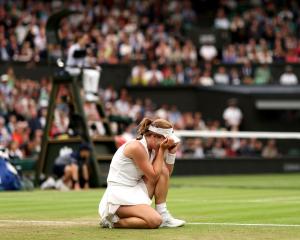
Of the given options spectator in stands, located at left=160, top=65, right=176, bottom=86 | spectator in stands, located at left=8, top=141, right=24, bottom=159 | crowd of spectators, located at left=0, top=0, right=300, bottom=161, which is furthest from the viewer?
spectator in stands, located at left=160, top=65, right=176, bottom=86

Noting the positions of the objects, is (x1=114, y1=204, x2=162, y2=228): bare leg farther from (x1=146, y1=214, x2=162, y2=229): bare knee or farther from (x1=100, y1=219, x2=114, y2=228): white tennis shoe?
(x1=100, y1=219, x2=114, y2=228): white tennis shoe

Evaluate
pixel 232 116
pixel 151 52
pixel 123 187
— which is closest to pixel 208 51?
pixel 151 52

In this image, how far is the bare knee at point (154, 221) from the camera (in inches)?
486

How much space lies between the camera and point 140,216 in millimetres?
12383

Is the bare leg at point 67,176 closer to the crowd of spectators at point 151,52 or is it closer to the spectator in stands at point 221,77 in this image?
the crowd of spectators at point 151,52

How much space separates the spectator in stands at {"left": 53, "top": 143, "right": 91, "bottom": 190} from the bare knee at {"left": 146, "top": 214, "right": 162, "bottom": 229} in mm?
11212

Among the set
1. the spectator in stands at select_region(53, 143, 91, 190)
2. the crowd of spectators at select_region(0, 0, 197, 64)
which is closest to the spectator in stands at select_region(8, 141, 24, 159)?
the spectator in stands at select_region(53, 143, 91, 190)

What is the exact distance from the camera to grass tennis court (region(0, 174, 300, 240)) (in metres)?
11.8

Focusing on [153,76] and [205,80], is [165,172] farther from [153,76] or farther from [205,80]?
[205,80]

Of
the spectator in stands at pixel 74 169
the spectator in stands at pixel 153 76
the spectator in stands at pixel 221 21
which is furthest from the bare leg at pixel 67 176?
the spectator in stands at pixel 221 21

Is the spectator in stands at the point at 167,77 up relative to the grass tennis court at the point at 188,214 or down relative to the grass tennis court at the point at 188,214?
up

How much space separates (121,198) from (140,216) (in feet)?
1.05

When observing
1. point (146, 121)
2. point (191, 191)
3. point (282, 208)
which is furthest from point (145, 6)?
point (146, 121)

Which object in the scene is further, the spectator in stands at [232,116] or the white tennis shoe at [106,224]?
the spectator in stands at [232,116]
